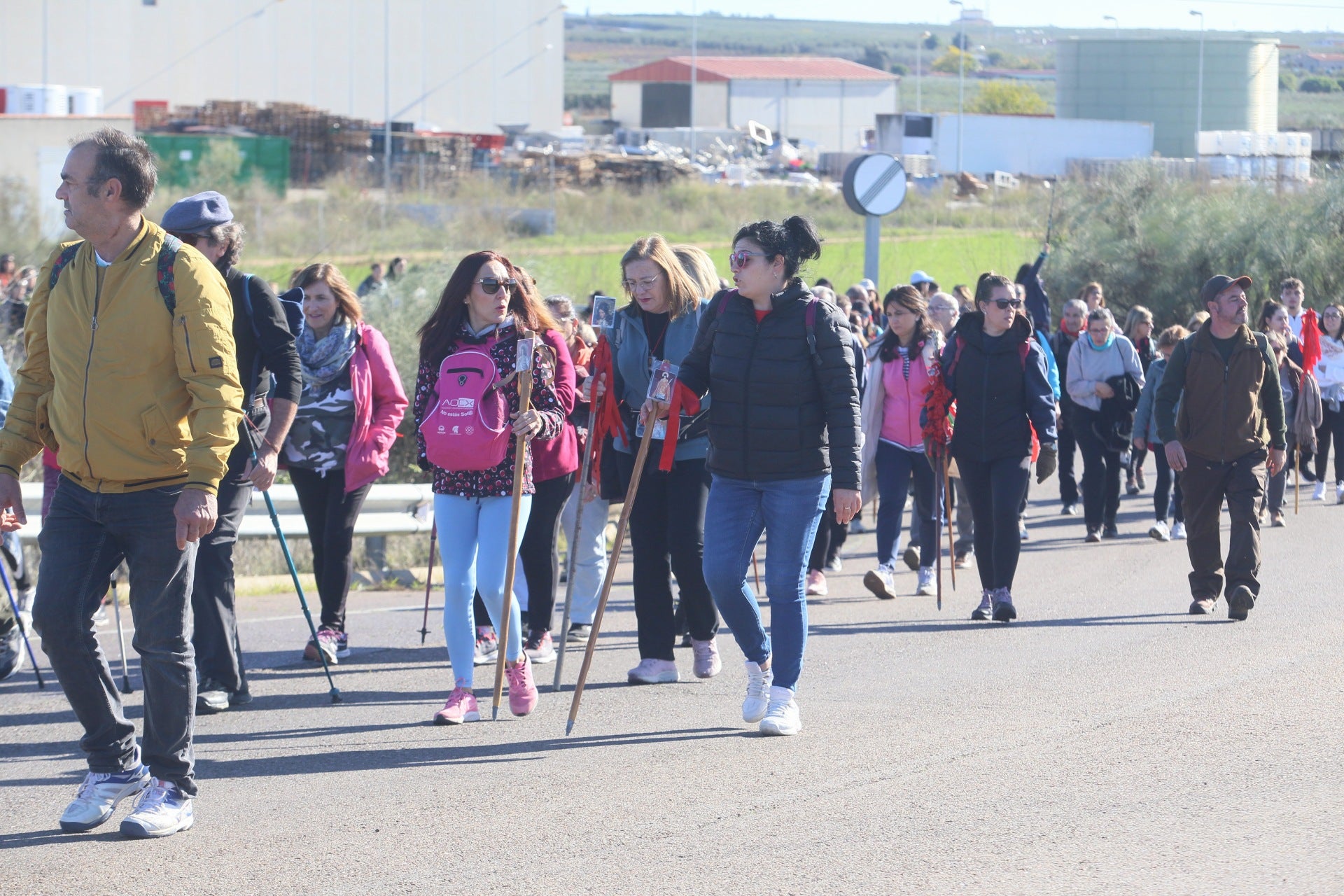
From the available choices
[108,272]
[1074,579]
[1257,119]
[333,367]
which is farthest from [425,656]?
[1257,119]

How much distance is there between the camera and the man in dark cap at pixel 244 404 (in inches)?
267

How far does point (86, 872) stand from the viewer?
495cm

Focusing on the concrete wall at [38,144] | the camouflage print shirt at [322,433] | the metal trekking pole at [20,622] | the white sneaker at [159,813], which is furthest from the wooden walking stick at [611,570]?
the concrete wall at [38,144]

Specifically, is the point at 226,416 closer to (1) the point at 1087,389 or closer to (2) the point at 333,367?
(2) the point at 333,367

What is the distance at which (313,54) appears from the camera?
230 feet

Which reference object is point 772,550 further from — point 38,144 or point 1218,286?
point 38,144

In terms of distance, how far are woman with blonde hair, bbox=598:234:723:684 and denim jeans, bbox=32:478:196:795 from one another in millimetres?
2635

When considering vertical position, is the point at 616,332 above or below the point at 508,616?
above

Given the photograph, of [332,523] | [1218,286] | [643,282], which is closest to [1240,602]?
[1218,286]

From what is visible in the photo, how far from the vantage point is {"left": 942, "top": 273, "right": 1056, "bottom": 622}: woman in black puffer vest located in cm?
945

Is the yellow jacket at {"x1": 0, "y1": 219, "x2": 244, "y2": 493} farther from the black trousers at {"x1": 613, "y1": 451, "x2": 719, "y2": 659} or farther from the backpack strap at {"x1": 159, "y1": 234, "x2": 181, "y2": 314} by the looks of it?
the black trousers at {"x1": 613, "y1": 451, "x2": 719, "y2": 659}

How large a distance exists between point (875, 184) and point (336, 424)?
8288mm

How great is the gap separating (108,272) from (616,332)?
9.98ft

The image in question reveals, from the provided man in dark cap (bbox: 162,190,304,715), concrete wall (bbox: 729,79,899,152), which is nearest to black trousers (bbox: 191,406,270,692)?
man in dark cap (bbox: 162,190,304,715)
